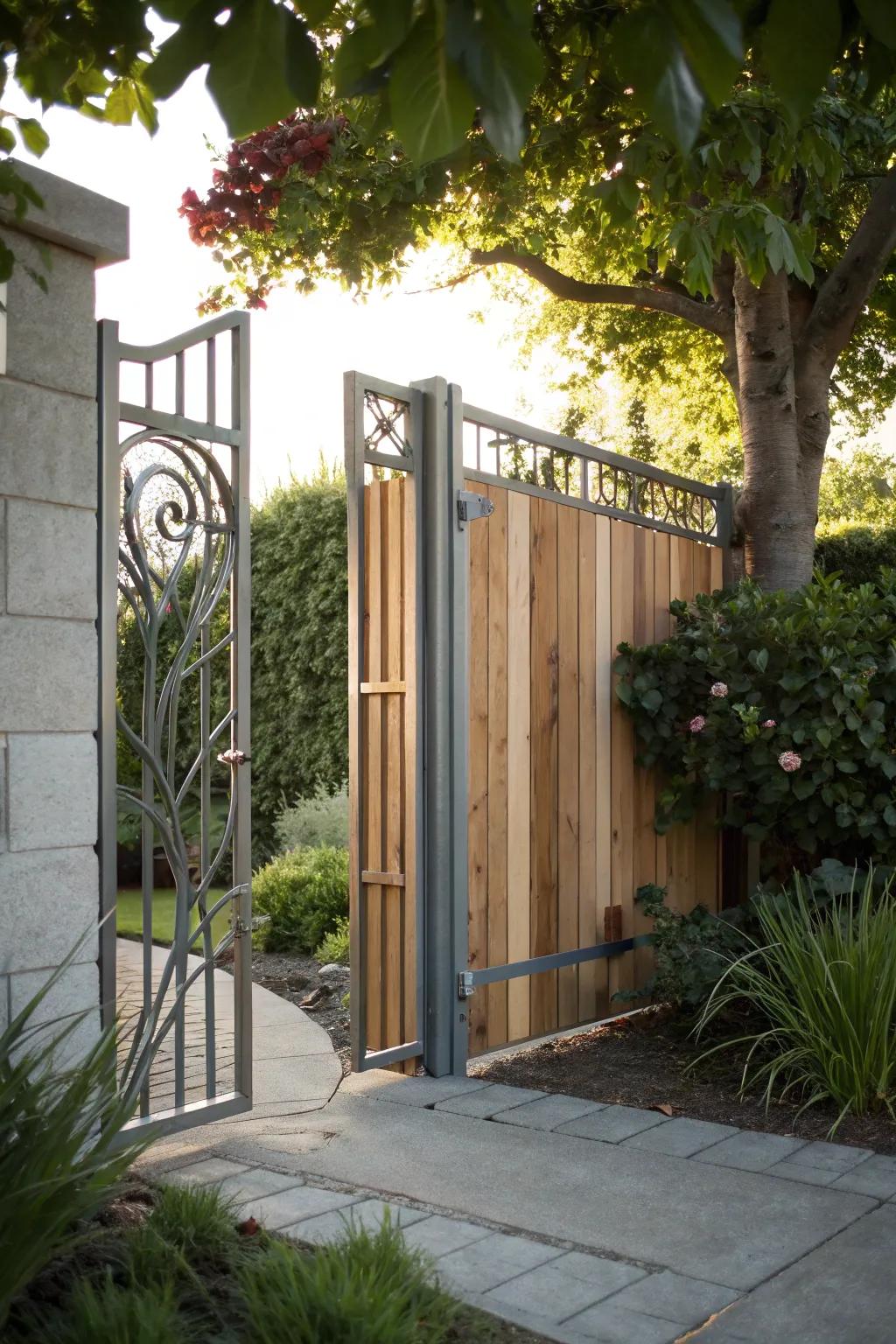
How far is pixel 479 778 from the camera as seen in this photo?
434cm

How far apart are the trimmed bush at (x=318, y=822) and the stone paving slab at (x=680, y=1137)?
4253 millimetres

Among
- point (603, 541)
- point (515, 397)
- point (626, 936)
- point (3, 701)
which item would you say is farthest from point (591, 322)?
point (515, 397)

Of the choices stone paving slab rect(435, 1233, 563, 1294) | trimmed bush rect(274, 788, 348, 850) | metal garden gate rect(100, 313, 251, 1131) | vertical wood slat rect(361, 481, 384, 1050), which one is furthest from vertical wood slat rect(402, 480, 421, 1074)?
trimmed bush rect(274, 788, 348, 850)

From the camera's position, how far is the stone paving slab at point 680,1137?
3.39m

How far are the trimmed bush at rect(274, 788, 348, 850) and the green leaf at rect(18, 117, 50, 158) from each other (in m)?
5.73

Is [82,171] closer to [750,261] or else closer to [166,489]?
[166,489]

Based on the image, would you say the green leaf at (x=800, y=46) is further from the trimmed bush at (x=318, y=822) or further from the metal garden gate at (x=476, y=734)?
the trimmed bush at (x=318, y=822)

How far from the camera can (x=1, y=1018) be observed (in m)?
2.84

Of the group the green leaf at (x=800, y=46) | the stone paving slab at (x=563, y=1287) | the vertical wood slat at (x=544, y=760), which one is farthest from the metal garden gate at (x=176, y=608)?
the green leaf at (x=800, y=46)

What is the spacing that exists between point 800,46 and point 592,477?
12.6ft

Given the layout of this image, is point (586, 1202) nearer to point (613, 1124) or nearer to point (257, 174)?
point (613, 1124)

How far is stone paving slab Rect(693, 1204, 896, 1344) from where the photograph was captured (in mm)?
2221

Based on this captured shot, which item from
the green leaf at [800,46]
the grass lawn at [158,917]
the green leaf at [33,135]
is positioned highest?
the green leaf at [33,135]

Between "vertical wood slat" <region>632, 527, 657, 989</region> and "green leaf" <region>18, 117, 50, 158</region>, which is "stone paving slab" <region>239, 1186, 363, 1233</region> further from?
"vertical wood slat" <region>632, 527, 657, 989</region>
